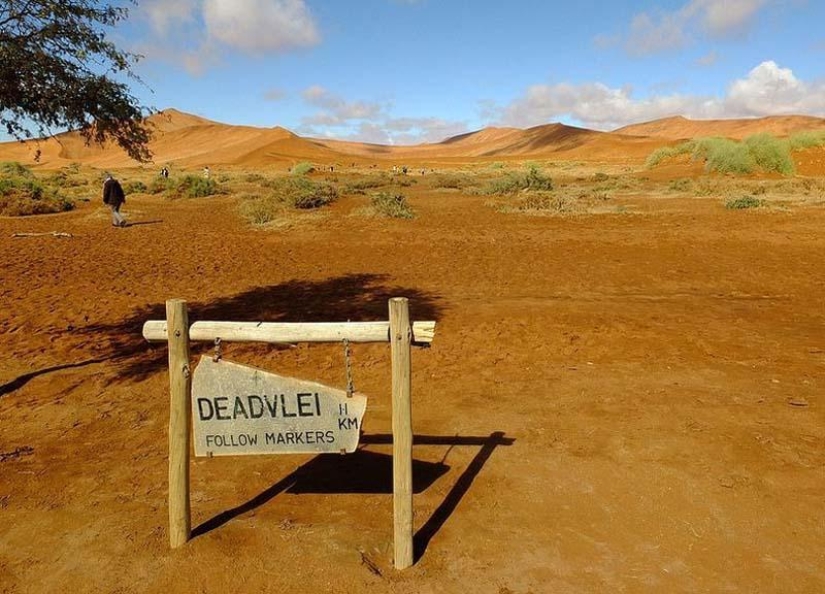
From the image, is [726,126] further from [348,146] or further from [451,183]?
[451,183]

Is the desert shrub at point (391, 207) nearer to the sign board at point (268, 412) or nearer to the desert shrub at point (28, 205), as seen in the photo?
the desert shrub at point (28, 205)

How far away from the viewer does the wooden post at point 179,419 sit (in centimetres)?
349

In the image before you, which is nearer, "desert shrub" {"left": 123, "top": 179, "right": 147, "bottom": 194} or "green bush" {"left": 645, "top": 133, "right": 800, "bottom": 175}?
"green bush" {"left": 645, "top": 133, "right": 800, "bottom": 175}

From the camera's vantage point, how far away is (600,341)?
25.7 feet

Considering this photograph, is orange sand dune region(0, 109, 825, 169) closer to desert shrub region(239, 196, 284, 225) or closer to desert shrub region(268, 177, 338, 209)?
desert shrub region(268, 177, 338, 209)

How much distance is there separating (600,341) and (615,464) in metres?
3.27

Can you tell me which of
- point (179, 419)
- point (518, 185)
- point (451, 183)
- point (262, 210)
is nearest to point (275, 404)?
point (179, 419)

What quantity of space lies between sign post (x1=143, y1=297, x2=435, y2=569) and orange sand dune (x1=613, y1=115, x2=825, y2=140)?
301ft

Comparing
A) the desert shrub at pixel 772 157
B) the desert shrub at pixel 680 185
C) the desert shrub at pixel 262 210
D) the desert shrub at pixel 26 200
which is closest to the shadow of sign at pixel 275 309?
the desert shrub at pixel 262 210

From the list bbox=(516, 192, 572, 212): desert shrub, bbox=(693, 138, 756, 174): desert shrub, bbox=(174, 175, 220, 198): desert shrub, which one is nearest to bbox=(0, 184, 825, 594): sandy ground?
bbox=(516, 192, 572, 212): desert shrub

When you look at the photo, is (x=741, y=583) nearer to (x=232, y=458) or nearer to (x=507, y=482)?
(x=507, y=482)

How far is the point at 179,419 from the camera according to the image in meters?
3.67

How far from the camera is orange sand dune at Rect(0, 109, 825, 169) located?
68.8 m

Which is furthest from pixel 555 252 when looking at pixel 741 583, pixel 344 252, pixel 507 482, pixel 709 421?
pixel 741 583
